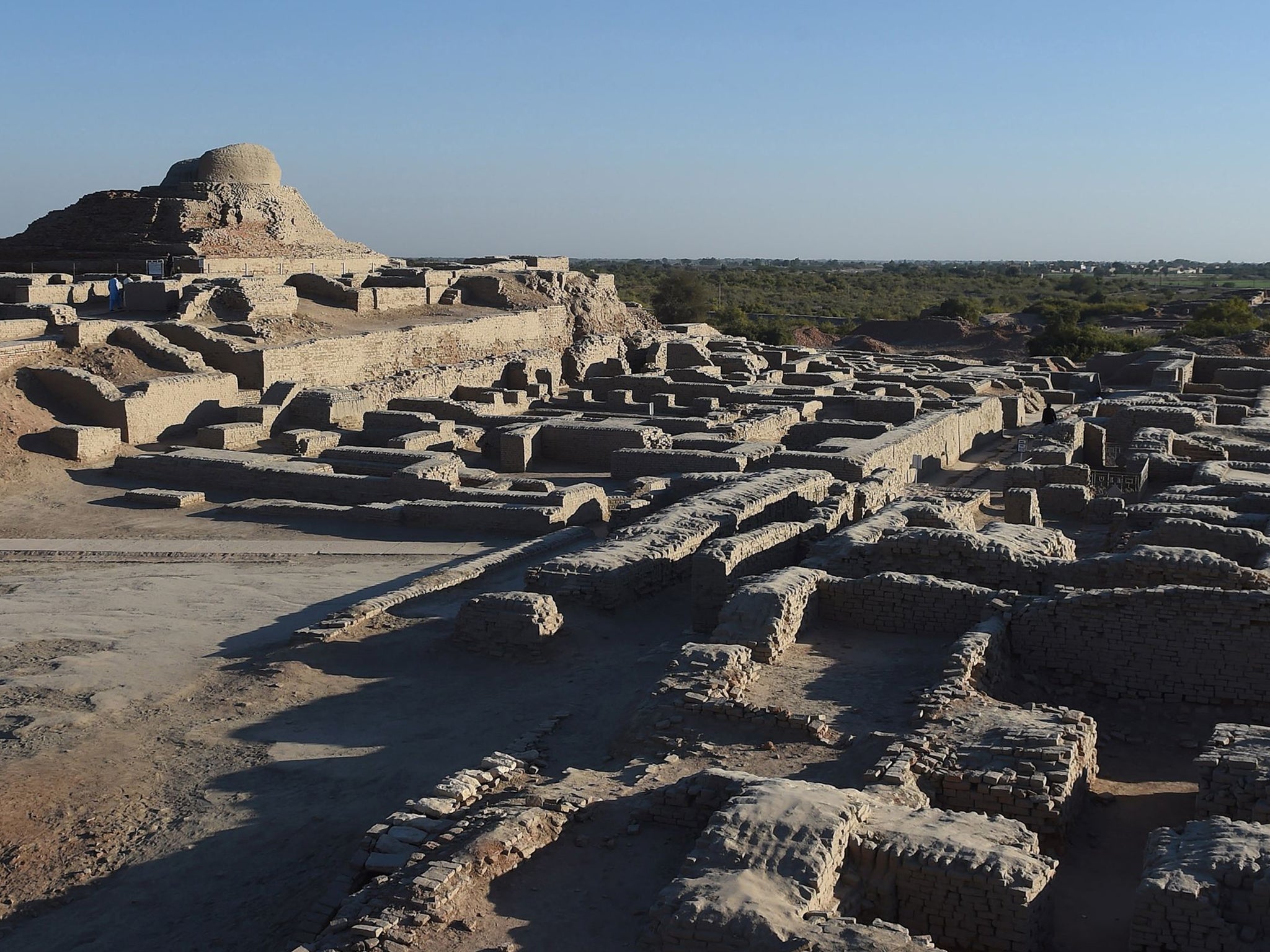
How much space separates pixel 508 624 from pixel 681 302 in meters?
34.8

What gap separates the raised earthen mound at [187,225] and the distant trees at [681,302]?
518 inches

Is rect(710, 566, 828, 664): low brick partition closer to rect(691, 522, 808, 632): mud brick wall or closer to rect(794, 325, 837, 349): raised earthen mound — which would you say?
rect(691, 522, 808, 632): mud brick wall

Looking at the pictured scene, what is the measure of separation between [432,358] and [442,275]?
5245 mm

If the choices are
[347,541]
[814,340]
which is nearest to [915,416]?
[347,541]

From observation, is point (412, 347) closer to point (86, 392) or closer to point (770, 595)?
point (86, 392)

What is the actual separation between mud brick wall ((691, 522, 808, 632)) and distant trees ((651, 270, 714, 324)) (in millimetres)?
32701

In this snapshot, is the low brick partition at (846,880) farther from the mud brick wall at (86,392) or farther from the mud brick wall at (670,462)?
the mud brick wall at (86,392)

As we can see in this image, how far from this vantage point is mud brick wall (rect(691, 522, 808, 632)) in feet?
32.7

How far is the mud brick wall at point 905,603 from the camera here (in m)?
8.95

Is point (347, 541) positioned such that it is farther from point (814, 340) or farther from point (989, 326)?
point (989, 326)

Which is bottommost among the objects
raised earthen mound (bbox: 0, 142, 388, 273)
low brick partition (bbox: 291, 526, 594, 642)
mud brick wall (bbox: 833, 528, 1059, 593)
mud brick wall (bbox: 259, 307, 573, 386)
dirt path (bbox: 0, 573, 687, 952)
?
dirt path (bbox: 0, 573, 687, 952)

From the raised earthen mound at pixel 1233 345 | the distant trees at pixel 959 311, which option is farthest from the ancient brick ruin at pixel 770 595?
the distant trees at pixel 959 311

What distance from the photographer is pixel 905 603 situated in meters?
9.18

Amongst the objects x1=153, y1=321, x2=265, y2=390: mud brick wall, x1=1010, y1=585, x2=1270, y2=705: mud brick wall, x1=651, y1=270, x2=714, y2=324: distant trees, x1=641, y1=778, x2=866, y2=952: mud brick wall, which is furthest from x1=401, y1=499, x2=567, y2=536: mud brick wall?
x1=651, y1=270, x2=714, y2=324: distant trees
